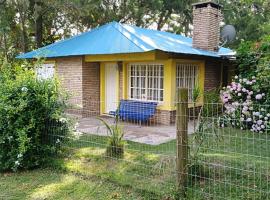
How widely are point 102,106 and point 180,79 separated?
3496 mm

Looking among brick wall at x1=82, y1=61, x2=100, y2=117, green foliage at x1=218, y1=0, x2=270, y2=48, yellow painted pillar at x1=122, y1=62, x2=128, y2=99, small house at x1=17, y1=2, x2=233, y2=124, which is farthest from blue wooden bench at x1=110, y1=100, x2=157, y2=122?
green foliage at x1=218, y1=0, x2=270, y2=48

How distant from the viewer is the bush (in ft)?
20.1

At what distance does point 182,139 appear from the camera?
183 inches

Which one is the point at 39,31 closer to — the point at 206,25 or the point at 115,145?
the point at 206,25

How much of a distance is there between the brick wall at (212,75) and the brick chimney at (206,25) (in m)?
0.72

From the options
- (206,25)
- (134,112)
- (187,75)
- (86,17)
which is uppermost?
(86,17)

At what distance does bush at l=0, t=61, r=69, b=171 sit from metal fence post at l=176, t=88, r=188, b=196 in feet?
8.59

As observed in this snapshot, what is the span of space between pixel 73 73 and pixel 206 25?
225 inches

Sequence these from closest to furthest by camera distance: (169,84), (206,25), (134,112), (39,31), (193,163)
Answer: (193,163) < (134,112) < (169,84) < (206,25) < (39,31)

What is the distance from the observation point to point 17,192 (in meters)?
5.25

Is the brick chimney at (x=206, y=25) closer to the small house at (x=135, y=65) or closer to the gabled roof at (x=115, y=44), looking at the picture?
the small house at (x=135, y=65)

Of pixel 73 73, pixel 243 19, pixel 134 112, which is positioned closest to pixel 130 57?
pixel 134 112

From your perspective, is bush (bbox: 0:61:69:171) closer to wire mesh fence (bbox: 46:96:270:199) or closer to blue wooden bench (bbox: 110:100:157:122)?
wire mesh fence (bbox: 46:96:270:199)

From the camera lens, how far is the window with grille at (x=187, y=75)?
1272 centimetres
